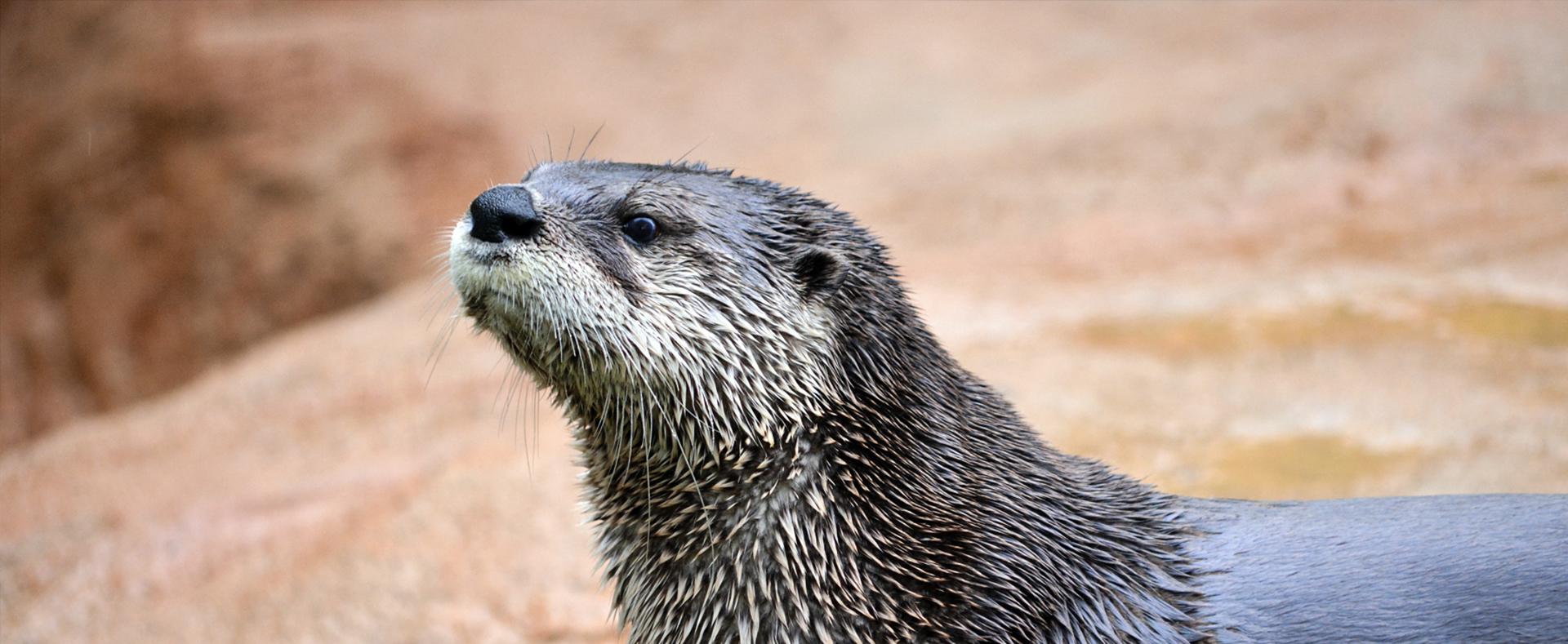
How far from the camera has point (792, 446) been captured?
245 centimetres

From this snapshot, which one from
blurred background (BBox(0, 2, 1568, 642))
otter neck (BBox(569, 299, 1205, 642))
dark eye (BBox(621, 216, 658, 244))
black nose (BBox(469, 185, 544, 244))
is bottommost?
otter neck (BBox(569, 299, 1205, 642))

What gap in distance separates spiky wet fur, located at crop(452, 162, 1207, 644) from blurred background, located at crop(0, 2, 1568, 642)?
0.52m

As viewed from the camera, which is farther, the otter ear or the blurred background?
the blurred background

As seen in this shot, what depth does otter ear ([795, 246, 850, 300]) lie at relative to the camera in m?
2.53

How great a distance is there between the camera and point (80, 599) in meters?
4.61

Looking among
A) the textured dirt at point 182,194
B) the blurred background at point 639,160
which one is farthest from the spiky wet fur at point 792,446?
the textured dirt at point 182,194

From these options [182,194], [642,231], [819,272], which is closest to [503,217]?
[642,231]

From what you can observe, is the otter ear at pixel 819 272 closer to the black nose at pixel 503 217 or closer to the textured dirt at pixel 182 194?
the black nose at pixel 503 217

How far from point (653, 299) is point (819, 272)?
16.4 inches

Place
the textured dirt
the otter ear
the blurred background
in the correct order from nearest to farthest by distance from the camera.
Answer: the otter ear
the blurred background
the textured dirt

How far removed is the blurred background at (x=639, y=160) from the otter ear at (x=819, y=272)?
0.96 meters

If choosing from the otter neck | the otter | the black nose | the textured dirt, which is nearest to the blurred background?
the textured dirt

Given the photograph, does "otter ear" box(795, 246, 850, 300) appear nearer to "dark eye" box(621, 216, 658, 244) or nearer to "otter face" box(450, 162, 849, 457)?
Answer: "otter face" box(450, 162, 849, 457)

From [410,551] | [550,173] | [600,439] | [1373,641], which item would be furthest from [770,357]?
[410,551]
